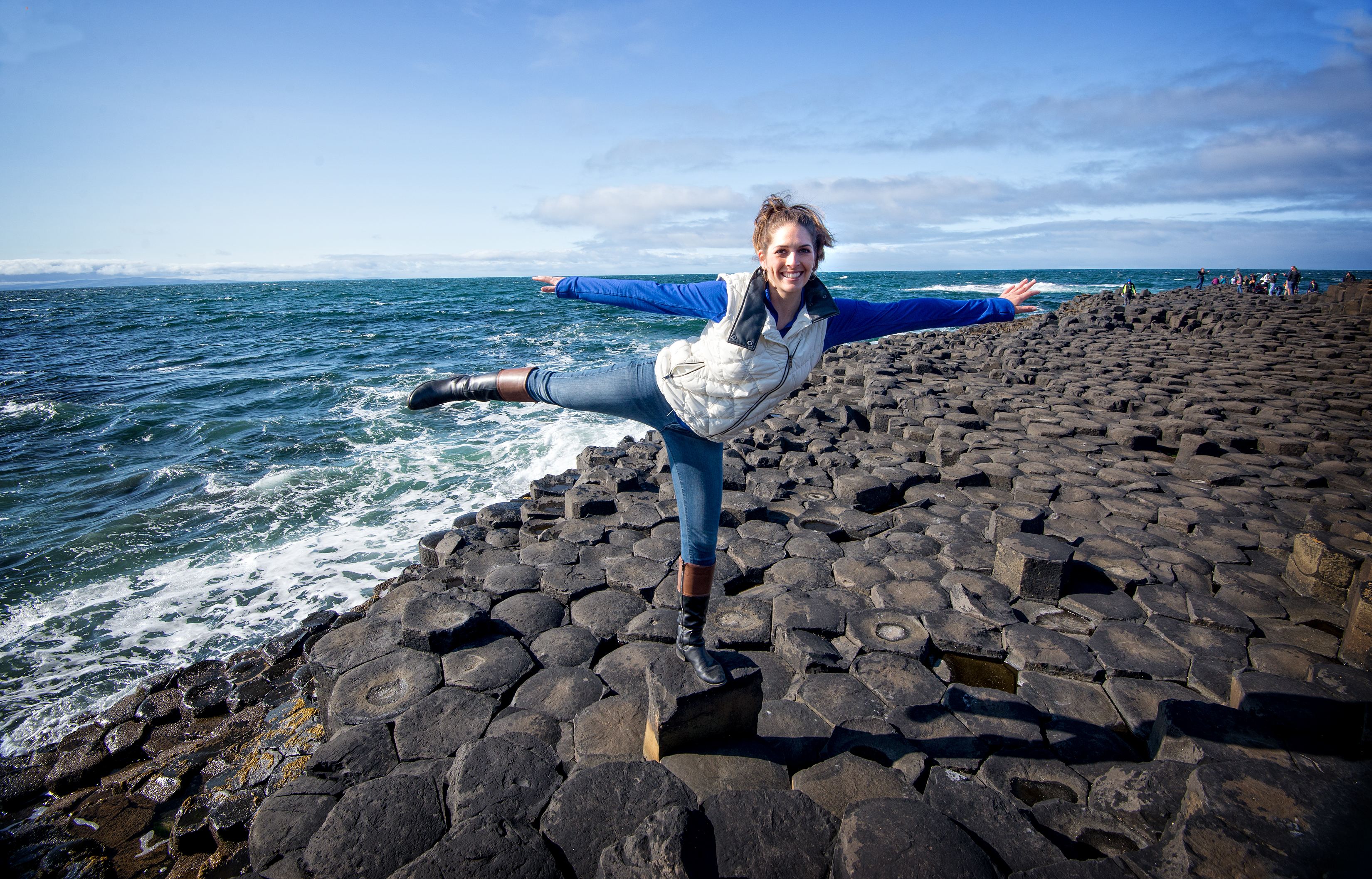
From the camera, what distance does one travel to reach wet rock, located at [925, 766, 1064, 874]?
1949 millimetres

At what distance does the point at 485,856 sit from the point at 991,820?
1624 millimetres

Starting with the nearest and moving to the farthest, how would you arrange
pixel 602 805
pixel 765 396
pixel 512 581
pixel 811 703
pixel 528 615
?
pixel 602 805
pixel 765 396
pixel 811 703
pixel 528 615
pixel 512 581

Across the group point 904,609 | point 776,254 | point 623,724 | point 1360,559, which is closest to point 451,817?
point 623,724

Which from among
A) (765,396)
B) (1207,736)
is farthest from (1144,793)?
(765,396)

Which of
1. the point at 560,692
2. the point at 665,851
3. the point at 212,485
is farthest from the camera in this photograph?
the point at 212,485

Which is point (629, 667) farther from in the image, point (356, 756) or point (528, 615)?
point (356, 756)

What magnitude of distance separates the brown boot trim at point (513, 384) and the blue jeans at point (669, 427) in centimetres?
10

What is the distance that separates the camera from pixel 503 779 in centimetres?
229

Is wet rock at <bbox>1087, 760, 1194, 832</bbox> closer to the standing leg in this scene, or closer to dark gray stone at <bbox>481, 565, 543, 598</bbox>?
the standing leg

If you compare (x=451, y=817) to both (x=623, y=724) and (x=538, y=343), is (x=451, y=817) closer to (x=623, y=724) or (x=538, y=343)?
(x=623, y=724)

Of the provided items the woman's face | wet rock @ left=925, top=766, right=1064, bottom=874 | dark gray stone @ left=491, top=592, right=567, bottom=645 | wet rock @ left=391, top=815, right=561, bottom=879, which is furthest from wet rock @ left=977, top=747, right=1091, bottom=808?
dark gray stone @ left=491, top=592, right=567, bottom=645

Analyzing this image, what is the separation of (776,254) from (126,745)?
4365 millimetres

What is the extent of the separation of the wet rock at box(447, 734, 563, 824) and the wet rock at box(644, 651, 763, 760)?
400 mm

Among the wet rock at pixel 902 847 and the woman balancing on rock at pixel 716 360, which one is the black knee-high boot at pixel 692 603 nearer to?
the woman balancing on rock at pixel 716 360
